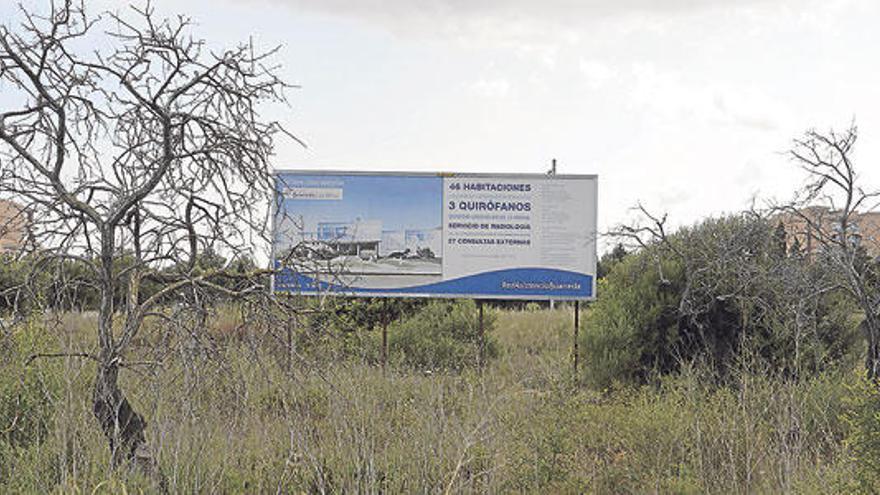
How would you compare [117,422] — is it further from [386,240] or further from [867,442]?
[386,240]

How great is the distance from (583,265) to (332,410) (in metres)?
6.81

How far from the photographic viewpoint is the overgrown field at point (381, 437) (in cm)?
579

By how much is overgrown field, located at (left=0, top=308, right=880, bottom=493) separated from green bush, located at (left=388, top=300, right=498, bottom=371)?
15.9 ft

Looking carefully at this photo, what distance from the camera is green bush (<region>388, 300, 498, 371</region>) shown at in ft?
45.3

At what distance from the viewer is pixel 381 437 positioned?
7832 mm

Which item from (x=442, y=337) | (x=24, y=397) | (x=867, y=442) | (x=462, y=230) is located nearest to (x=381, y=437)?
(x=24, y=397)

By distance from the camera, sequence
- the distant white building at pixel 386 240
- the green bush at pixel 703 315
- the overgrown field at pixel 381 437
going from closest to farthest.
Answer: the overgrown field at pixel 381 437 → the green bush at pixel 703 315 → the distant white building at pixel 386 240

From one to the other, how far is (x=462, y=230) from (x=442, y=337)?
75.9 inches

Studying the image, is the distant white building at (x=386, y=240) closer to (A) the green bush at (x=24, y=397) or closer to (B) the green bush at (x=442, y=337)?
(B) the green bush at (x=442, y=337)

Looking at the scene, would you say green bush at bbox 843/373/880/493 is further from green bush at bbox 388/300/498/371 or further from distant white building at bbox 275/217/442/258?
distant white building at bbox 275/217/442/258

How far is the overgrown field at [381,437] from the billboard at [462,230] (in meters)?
4.35

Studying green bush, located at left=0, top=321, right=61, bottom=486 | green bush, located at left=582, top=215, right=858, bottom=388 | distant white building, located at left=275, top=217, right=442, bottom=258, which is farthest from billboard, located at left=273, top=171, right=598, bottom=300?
green bush, located at left=0, top=321, right=61, bottom=486

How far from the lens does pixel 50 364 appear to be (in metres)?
7.75

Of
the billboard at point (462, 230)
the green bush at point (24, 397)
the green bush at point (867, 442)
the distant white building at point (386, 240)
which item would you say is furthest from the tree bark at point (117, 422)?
the distant white building at point (386, 240)
